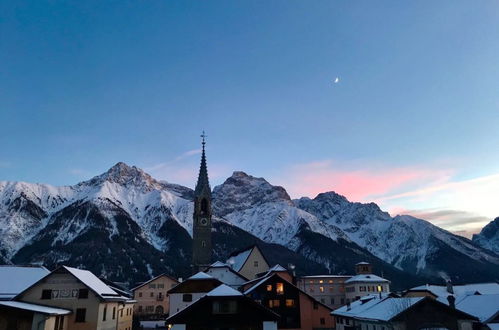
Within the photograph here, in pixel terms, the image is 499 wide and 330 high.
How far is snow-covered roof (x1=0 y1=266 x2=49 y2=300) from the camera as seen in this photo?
57.5m

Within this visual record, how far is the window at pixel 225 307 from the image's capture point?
4784 cm

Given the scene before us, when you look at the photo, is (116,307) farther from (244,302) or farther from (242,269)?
(242,269)

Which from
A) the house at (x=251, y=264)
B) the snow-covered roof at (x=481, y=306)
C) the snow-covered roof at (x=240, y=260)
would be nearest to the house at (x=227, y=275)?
the house at (x=251, y=264)

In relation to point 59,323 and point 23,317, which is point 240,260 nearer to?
point 59,323

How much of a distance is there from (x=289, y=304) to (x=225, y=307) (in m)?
27.0

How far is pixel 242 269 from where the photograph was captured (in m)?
115

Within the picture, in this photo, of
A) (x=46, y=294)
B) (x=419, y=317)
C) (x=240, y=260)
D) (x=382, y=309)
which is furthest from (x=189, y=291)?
(x=240, y=260)

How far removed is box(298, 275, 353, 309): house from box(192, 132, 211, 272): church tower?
31784mm

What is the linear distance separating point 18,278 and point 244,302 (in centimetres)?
3607

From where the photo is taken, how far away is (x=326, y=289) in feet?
436

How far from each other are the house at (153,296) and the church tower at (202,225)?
15.5m

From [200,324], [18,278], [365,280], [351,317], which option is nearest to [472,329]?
[351,317]

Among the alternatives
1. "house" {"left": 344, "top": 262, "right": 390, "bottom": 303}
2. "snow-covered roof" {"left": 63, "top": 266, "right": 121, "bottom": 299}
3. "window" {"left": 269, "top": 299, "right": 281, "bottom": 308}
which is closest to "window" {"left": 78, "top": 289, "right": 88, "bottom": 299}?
"snow-covered roof" {"left": 63, "top": 266, "right": 121, "bottom": 299}

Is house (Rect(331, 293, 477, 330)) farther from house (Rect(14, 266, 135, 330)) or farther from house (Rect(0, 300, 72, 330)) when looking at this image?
house (Rect(0, 300, 72, 330))
